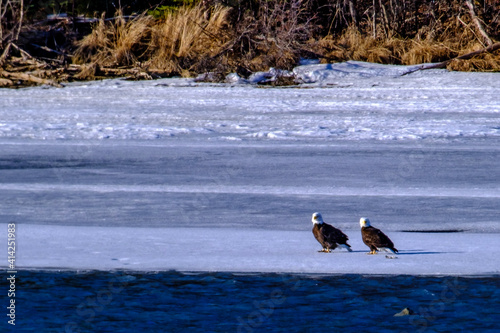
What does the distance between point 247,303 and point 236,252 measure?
653 millimetres

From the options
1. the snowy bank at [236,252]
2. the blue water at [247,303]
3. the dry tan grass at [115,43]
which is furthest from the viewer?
the dry tan grass at [115,43]

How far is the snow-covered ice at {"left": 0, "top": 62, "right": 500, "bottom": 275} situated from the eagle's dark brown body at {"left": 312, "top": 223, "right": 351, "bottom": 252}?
10 centimetres

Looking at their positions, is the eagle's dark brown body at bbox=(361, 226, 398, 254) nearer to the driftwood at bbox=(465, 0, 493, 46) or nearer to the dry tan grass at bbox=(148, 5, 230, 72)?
the dry tan grass at bbox=(148, 5, 230, 72)

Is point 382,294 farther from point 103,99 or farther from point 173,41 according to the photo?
point 173,41

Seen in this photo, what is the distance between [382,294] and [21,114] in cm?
905

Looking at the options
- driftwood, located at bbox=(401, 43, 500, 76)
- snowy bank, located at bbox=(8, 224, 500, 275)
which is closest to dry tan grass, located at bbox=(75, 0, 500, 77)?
driftwood, located at bbox=(401, 43, 500, 76)

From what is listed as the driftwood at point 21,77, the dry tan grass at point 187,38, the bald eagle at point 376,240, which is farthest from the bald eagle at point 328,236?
the driftwood at point 21,77

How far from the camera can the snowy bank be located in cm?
487

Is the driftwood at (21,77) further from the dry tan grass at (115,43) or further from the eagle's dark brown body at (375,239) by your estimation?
the eagle's dark brown body at (375,239)

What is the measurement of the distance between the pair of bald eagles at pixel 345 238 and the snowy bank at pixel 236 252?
86 mm

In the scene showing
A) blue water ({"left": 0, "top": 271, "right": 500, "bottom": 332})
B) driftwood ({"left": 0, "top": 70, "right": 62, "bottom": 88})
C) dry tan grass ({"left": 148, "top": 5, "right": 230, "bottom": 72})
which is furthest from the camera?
dry tan grass ({"left": 148, "top": 5, "right": 230, "bottom": 72})

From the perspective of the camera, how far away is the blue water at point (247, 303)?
13.9ft

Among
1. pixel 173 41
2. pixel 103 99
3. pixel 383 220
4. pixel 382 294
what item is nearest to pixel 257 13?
pixel 173 41

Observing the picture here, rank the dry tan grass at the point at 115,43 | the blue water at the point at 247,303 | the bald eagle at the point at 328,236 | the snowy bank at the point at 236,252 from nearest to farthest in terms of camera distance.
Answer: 1. the blue water at the point at 247,303
2. the snowy bank at the point at 236,252
3. the bald eagle at the point at 328,236
4. the dry tan grass at the point at 115,43
